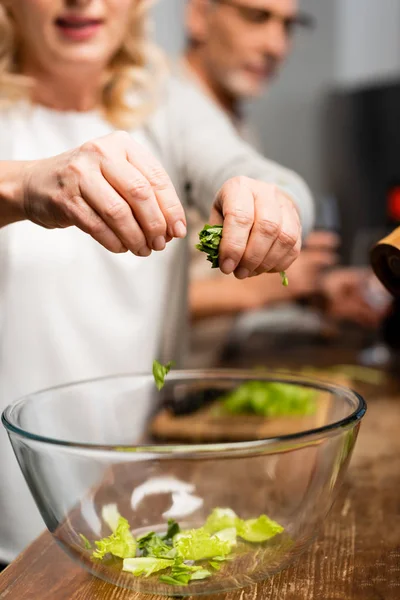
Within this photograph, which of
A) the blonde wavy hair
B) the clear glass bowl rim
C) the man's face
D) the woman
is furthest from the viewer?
the man's face

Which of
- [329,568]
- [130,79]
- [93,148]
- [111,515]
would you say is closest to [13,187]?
[93,148]

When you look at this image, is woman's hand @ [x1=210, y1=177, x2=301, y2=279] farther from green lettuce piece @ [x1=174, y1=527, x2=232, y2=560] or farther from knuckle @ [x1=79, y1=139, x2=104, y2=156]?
green lettuce piece @ [x1=174, y1=527, x2=232, y2=560]

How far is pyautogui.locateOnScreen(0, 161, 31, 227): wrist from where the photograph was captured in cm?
82

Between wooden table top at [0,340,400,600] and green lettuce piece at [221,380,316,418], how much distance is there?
320 mm

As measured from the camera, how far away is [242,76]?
2768 millimetres

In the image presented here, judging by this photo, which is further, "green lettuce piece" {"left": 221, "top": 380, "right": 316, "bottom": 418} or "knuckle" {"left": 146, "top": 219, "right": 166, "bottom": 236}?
"green lettuce piece" {"left": 221, "top": 380, "right": 316, "bottom": 418}

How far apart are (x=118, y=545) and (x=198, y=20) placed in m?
2.41

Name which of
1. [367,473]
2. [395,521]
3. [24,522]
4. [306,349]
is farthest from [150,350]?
[306,349]

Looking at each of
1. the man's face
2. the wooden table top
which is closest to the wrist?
the wooden table top

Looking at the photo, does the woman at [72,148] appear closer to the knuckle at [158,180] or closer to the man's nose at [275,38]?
the knuckle at [158,180]

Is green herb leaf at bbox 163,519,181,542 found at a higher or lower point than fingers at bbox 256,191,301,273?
lower

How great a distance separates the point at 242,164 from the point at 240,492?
0.55 metres

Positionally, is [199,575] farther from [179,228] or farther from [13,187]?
[13,187]

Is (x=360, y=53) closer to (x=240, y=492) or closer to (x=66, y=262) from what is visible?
(x=66, y=262)
